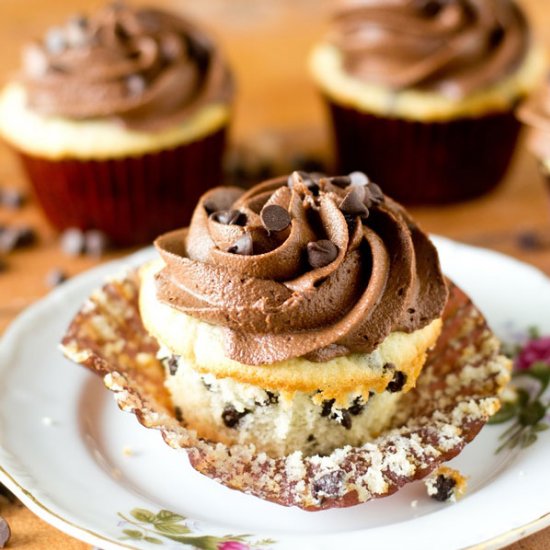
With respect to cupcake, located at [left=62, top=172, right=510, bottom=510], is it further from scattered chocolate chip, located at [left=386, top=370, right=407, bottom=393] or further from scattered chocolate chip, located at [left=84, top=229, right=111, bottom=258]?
scattered chocolate chip, located at [left=84, top=229, right=111, bottom=258]

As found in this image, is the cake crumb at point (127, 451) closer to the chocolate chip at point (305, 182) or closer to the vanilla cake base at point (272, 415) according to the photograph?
the vanilla cake base at point (272, 415)

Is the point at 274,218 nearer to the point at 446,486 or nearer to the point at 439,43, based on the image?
the point at 446,486

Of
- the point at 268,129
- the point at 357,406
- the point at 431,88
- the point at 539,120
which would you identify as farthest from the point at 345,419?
the point at 268,129

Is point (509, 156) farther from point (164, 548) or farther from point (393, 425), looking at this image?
point (164, 548)

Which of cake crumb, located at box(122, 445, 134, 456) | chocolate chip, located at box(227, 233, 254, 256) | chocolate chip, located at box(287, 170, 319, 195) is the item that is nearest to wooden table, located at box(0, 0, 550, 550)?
cake crumb, located at box(122, 445, 134, 456)

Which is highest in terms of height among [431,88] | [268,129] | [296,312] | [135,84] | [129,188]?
[296,312]

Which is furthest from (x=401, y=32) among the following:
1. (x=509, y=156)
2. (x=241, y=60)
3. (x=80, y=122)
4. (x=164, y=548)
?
(x=164, y=548)
